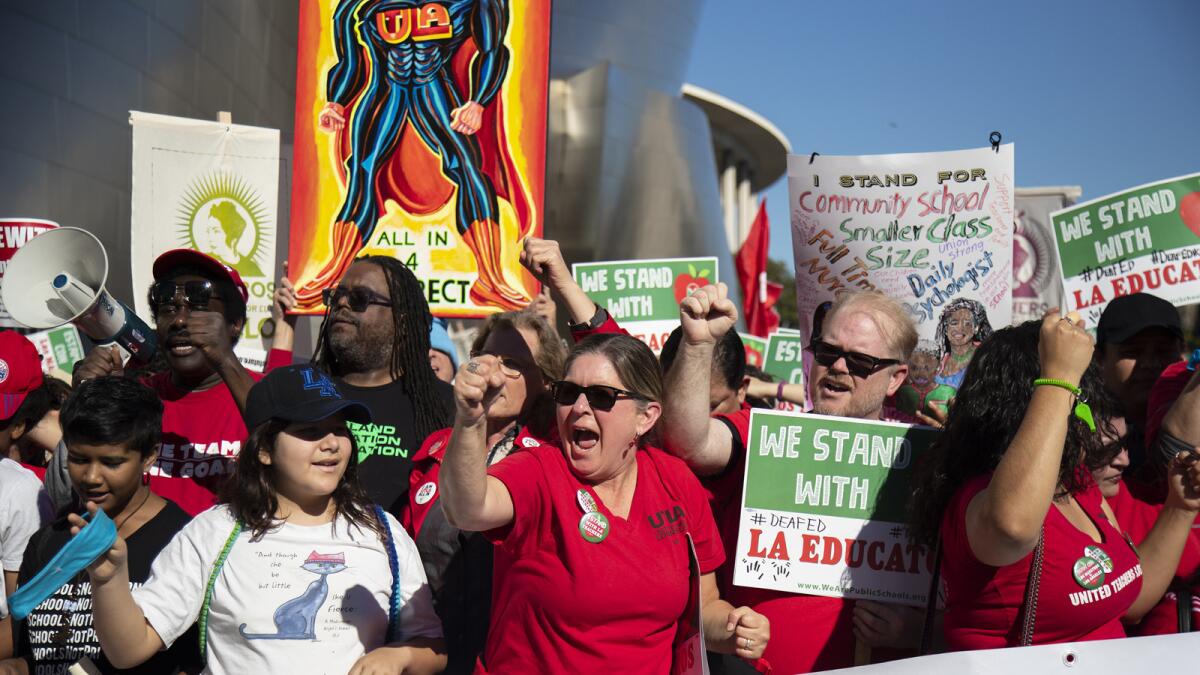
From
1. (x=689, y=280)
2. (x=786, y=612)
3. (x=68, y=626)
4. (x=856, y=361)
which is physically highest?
(x=689, y=280)

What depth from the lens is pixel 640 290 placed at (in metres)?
7.86

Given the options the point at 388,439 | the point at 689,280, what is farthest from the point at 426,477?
the point at 689,280

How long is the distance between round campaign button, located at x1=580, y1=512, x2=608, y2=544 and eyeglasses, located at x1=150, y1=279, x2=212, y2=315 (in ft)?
7.24

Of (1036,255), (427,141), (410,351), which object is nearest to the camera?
(410,351)

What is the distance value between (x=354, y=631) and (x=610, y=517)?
2.52 ft

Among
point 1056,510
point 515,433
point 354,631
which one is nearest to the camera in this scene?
point 1056,510

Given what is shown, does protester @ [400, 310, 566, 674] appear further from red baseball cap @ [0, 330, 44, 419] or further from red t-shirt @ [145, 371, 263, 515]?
red baseball cap @ [0, 330, 44, 419]

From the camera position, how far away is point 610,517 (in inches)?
109

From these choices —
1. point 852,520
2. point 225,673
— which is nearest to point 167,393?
point 225,673

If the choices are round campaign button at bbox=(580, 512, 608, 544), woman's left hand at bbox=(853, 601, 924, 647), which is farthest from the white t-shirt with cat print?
woman's left hand at bbox=(853, 601, 924, 647)

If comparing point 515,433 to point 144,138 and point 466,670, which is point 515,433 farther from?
point 144,138

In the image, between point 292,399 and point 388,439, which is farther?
point 388,439

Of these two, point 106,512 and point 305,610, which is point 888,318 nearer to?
point 305,610

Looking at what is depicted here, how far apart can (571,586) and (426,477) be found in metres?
1.01
